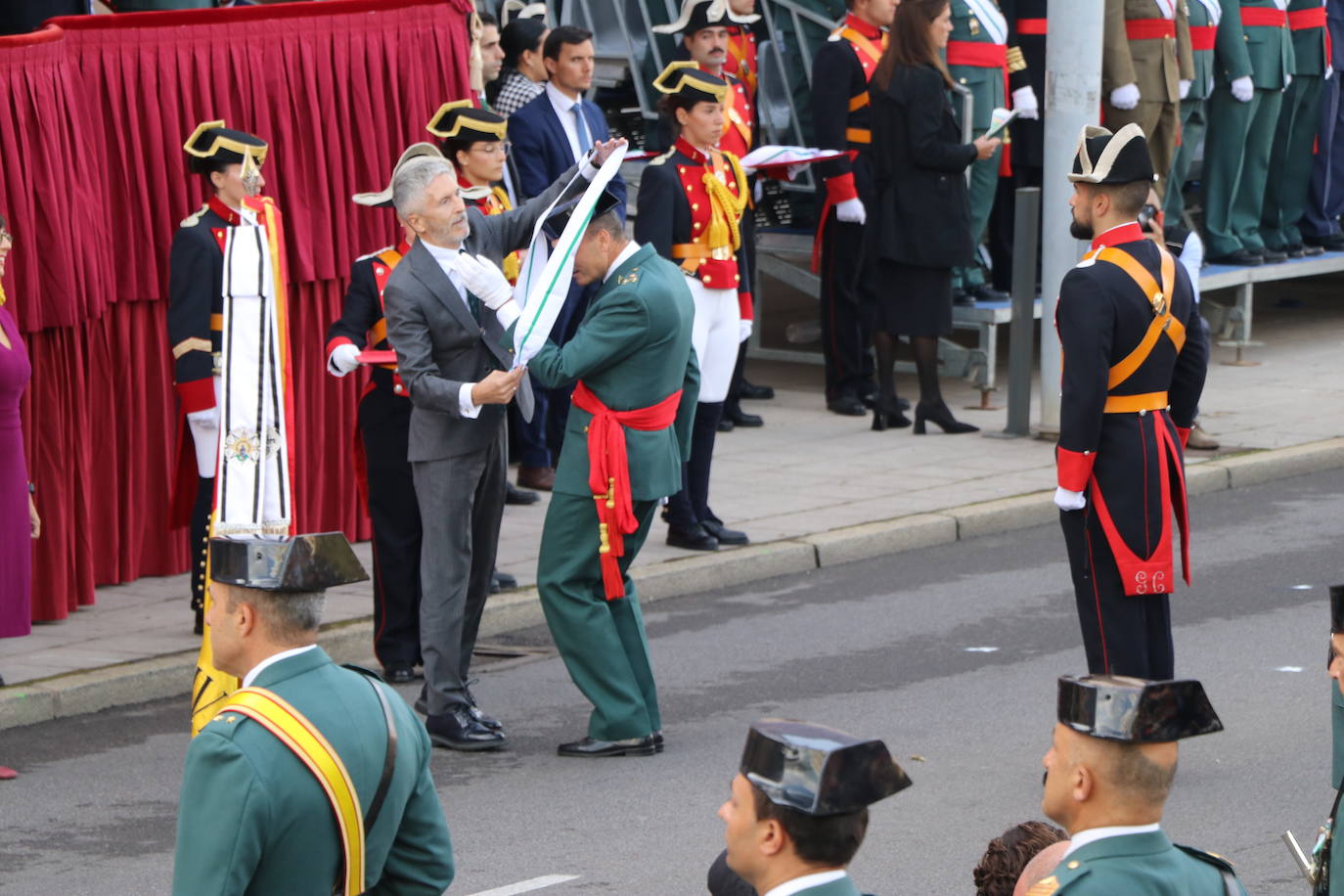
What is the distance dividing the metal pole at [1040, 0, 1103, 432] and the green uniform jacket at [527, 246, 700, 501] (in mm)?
5149

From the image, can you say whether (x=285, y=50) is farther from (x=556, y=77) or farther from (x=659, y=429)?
(x=659, y=429)

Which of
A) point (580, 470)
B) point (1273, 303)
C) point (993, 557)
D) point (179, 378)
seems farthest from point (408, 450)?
point (1273, 303)

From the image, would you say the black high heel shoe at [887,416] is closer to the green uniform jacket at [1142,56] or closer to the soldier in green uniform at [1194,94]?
the green uniform jacket at [1142,56]

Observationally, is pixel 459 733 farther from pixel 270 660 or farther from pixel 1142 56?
pixel 1142 56

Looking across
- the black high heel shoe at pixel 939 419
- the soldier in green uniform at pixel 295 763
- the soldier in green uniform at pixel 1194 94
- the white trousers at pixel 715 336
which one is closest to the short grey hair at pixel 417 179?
the white trousers at pixel 715 336

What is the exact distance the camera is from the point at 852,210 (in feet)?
43.2

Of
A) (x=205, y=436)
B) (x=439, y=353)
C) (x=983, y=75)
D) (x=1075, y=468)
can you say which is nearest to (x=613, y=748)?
(x=439, y=353)

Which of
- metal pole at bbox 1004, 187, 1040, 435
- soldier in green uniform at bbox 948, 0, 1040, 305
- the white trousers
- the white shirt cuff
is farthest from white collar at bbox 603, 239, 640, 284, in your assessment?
soldier in green uniform at bbox 948, 0, 1040, 305

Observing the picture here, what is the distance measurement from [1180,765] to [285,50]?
16.6 ft

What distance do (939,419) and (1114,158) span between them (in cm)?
652

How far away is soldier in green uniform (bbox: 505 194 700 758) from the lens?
7473 millimetres

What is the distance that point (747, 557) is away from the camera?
1039 centimetres

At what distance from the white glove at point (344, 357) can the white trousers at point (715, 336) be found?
8.66 feet

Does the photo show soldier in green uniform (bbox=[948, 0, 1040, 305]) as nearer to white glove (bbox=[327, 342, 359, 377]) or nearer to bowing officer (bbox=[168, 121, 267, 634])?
bowing officer (bbox=[168, 121, 267, 634])
